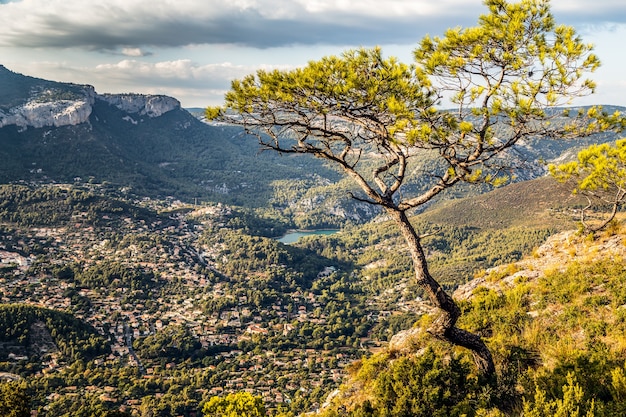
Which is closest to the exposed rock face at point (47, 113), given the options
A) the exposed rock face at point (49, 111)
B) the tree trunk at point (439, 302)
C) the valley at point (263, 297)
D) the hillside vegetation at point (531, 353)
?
the exposed rock face at point (49, 111)

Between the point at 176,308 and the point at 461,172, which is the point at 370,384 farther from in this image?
the point at 176,308

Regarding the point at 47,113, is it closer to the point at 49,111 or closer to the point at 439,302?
the point at 49,111

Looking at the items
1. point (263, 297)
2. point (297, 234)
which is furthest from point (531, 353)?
point (297, 234)

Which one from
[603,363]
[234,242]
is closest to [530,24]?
[603,363]

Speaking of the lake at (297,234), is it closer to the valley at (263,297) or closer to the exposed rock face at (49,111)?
the valley at (263,297)

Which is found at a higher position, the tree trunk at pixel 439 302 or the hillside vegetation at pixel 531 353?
the tree trunk at pixel 439 302

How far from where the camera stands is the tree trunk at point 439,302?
765 cm

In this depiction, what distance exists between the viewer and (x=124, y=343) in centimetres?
5791

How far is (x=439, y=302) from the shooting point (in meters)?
7.67

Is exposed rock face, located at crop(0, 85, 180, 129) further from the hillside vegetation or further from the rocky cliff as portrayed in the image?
the hillside vegetation

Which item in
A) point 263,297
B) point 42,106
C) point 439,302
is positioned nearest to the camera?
point 439,302

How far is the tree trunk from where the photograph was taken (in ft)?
25.1

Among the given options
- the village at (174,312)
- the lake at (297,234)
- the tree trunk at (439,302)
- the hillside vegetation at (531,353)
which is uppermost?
the tree trunk at (439,302)

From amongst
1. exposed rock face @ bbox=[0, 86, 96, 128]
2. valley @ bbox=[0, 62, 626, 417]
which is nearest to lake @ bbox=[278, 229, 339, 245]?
valley @ bbox=[0, 62, 626, 417]
